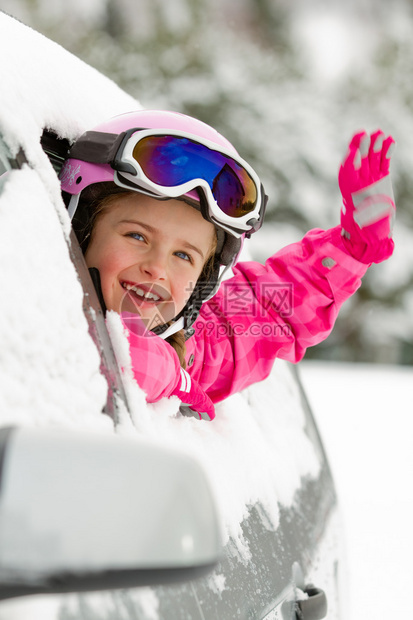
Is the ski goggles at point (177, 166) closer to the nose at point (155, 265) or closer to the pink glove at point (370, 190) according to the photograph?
the nose at point (155, 265)

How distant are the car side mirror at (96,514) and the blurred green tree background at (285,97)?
1606 cm

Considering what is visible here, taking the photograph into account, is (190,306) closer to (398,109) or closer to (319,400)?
(319,400)

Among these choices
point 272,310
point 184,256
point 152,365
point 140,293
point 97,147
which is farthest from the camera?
point 272,310

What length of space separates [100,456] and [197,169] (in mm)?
1191

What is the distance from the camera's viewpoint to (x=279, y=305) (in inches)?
85.4

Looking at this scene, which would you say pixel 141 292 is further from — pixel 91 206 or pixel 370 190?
pixel 370 190

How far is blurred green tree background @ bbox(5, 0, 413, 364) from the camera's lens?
18.0m

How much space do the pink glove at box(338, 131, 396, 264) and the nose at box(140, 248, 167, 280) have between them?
61cm

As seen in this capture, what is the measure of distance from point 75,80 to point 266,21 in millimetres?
24229

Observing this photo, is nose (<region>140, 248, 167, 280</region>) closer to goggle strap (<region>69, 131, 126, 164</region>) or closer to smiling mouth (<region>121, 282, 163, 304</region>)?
smiling mouth (<region>121, 282, 163, 304</region>)

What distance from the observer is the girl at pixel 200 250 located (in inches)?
62.1

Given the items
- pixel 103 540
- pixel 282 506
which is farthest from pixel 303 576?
pixel 103 540

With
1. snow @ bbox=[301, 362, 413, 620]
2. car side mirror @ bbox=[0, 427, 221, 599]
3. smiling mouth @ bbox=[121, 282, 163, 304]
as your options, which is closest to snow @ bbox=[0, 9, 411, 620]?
car side mirror @ bbox=[0, 427, 221, 599]

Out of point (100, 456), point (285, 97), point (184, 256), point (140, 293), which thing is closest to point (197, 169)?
point (184, 256)
